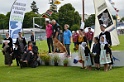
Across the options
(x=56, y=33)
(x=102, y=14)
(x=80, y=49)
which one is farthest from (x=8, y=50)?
(x=102, y=14)

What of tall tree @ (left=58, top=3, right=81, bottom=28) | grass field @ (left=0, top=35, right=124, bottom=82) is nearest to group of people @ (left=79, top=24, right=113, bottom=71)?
grass field @ (left=0, top=35, right=124, bottom=82)

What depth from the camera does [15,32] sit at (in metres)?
17.6

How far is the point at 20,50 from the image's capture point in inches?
602

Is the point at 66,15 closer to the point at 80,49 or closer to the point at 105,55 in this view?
the point at 80,49

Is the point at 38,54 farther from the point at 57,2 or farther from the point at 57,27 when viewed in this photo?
the point at 57,2

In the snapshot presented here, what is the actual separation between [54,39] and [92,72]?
4.43m

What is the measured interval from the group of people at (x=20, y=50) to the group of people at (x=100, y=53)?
8.41ft

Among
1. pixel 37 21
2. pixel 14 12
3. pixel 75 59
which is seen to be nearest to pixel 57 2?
pixel 14 12

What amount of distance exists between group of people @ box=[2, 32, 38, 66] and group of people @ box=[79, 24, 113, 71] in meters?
2.56

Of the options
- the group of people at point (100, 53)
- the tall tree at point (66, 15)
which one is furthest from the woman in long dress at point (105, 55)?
the tall tree at point (66, 15)

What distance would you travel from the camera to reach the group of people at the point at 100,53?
38.9ft

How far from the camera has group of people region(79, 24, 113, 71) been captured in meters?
11.9

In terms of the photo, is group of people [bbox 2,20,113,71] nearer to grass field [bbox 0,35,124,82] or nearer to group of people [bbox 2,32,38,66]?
group of people [bbox 2,32,38,66]

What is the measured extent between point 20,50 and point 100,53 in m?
4.79
